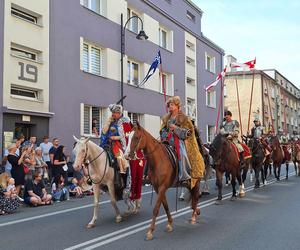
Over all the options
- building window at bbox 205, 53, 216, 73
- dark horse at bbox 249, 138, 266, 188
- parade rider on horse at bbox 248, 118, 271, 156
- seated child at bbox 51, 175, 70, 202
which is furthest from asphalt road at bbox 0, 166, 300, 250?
building window at bbox 205, 53, 216, 73

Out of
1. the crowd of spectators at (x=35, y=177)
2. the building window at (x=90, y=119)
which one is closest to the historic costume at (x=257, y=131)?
the crowd of spectators at (x=35, y=177)

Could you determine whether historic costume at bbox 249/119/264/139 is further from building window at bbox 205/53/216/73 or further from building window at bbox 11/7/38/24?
building window at bbox 205/53/216/73

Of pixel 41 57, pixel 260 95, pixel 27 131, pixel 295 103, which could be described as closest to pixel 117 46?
pixel 41 57

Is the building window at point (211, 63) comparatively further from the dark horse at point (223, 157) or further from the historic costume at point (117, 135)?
the historic costume at point (117, 135)

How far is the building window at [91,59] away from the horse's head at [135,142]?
Result: 1403 centimetres

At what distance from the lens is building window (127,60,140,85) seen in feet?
83.3

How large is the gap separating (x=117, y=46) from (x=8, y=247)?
17747 millimetres

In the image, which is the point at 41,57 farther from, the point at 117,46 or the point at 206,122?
the point at 206,122

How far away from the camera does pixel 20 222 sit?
9.67m

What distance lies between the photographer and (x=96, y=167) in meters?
8.95

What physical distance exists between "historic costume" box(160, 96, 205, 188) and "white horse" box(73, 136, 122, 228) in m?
1.31

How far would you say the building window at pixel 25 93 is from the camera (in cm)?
1697

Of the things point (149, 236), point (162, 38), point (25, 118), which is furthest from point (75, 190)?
point (162, 38)

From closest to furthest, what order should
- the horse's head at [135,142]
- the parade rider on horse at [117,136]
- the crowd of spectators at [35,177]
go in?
1. the horse's head at [135,142]
2. the parade rider on horse at [117,136]
3. the crowd of spectators at [35,177]
